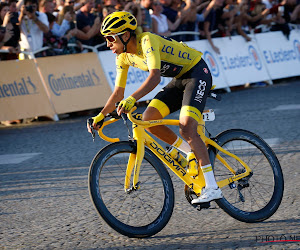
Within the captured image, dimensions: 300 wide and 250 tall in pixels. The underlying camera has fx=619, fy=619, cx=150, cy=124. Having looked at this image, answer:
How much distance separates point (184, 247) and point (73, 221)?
1.32 metres

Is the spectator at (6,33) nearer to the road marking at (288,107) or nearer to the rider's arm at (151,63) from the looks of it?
the road marking at (288,107)

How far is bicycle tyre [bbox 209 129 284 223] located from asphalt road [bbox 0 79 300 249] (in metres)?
0.11

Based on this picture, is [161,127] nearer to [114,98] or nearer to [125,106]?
[114,98]

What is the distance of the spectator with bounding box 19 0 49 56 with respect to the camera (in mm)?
12703

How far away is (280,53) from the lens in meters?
18.7

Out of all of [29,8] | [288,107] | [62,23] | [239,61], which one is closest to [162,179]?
[288,107]

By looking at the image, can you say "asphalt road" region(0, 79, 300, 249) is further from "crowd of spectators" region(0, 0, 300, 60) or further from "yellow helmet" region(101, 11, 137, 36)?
"crowd of spectators" region(0, 0, 300, 60)

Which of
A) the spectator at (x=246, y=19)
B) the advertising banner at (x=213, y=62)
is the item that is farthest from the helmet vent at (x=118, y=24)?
the spectator at (x=246, y=19)

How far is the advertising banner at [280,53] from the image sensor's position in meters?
18.3

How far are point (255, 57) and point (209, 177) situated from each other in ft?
43.1

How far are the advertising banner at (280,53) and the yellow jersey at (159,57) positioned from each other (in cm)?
1304

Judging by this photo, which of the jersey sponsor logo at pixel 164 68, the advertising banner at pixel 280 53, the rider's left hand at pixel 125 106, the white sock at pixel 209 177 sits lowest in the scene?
the advertising banner at pixel 280 53

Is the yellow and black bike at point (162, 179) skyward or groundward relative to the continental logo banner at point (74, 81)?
skyward

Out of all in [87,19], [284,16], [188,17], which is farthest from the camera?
[284,16]
